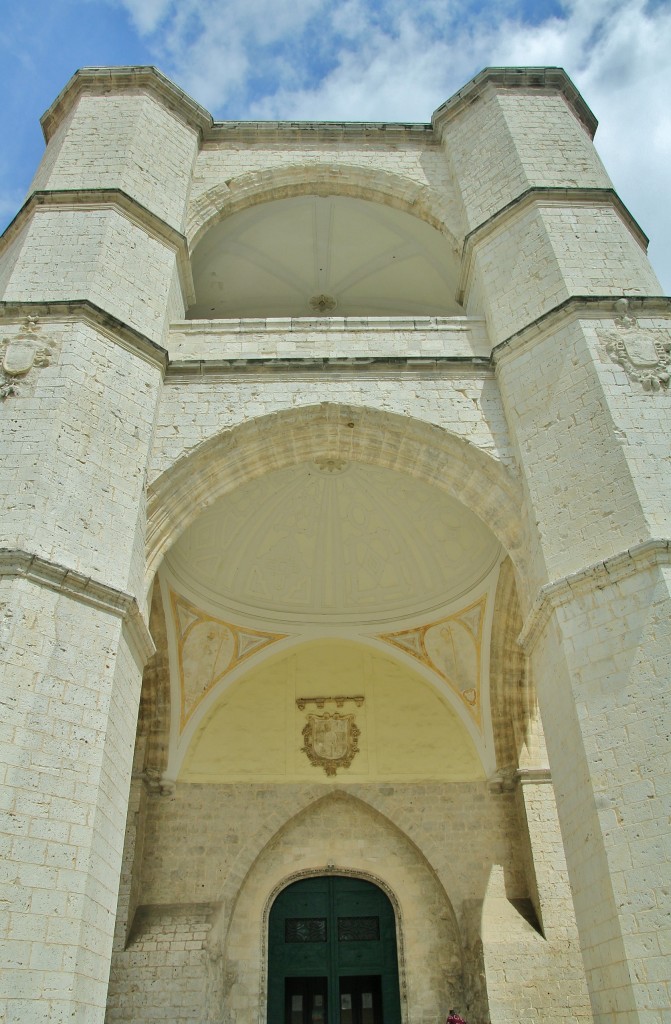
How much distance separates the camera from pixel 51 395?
5.93m

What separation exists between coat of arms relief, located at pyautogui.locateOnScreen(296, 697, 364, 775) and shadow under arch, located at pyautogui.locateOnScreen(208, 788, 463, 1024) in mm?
363

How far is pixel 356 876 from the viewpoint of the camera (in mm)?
8711

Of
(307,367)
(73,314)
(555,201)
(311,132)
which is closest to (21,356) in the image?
(73,314)

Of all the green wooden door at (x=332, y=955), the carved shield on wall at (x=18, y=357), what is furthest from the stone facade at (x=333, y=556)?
the green wooden door at (x=332, y=955)

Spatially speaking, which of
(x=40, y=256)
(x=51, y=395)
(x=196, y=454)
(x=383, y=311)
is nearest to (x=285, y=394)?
(x=196, y=454)

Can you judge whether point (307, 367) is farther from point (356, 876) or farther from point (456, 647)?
point (356, 876)

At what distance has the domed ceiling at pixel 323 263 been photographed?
30.9 ft

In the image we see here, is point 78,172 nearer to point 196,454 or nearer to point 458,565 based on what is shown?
point 196,454

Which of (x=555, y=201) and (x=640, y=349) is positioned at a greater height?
(x=555, y=201)

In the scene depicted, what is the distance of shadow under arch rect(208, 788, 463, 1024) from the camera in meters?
8.09

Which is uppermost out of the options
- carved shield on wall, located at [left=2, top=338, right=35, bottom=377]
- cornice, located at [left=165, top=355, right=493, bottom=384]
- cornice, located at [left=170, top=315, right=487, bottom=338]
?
cornice, located at [left=170, top=315, right=487, bottom=338]

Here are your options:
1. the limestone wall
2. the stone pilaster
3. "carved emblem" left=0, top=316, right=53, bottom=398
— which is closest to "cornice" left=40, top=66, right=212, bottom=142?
the stone pilaster

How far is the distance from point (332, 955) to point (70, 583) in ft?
17.8

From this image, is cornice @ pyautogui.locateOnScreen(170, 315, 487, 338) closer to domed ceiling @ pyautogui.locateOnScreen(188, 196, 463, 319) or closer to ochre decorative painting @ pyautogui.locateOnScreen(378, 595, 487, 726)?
domed ceiling @ pyautogui.locateOnScreen(188, 196, 463, 319)
